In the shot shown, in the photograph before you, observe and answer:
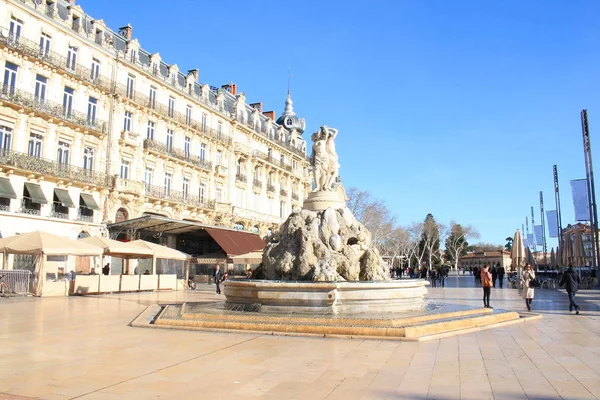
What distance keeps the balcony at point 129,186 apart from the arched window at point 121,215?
1.26 metres

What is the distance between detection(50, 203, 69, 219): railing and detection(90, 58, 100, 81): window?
25.7 ft

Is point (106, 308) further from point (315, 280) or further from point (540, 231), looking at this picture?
point (540, 231)

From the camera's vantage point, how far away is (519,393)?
4.71m

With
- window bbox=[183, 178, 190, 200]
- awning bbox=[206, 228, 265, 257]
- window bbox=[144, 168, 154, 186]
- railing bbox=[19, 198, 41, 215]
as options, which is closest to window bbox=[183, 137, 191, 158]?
window bbox=[183, 178, 190, 200]

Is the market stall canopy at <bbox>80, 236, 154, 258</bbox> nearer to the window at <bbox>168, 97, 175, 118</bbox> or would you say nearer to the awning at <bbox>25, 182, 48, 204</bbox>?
the awning at <bbox>25, 182, 48, 204</bbox>

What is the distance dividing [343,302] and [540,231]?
45.7 metres

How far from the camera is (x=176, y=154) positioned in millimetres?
33531

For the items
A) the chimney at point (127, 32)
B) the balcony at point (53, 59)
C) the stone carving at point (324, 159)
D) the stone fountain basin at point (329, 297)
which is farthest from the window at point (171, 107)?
the stone fountain basin at point (329, 297)

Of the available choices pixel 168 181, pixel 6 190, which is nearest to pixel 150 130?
pixel 168 181

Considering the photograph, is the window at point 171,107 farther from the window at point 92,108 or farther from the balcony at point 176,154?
the window at point 92,108

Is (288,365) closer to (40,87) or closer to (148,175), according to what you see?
(40,87)

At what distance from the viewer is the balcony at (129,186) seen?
28.2m

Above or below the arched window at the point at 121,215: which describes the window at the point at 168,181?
above

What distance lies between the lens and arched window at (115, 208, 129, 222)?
2894 cm
